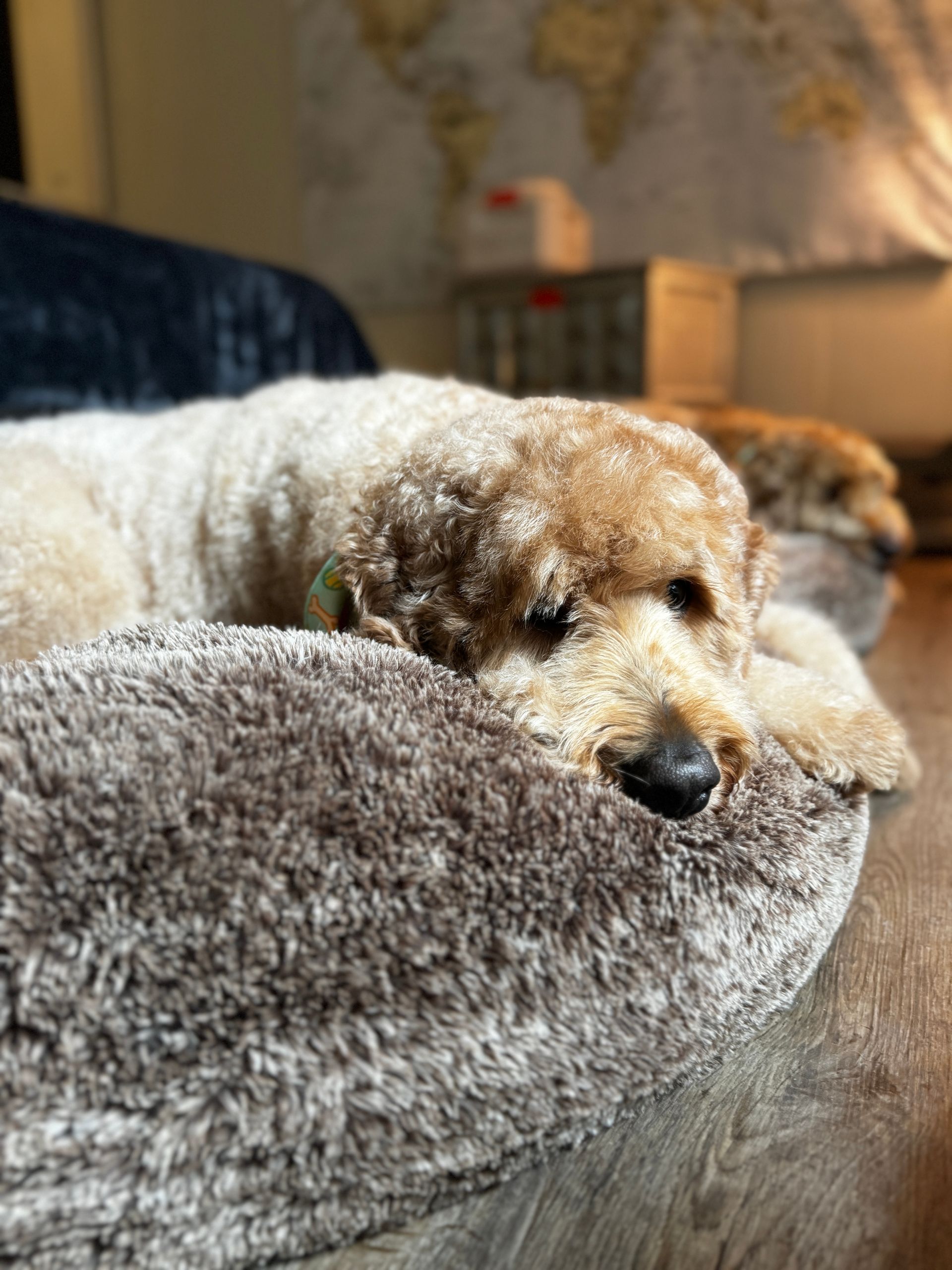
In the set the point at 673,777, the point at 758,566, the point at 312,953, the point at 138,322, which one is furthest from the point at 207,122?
the point at 312,953

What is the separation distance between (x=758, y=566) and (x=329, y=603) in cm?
73

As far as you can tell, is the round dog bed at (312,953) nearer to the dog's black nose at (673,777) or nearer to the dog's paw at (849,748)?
the dog's black nose at (673,777)

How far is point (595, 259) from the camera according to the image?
6.41 meters

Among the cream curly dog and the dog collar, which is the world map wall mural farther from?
the dog collar

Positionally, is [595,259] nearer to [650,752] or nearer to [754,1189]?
[650,752]

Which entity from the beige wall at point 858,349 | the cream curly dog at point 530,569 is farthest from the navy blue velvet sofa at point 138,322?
the beige wall at point 858,349

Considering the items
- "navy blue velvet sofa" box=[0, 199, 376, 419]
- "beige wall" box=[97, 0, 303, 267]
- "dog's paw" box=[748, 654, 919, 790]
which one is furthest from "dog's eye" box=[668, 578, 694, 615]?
"beige wall" box=[97, 0, 303, 267]

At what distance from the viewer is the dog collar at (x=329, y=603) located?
1.62 metres

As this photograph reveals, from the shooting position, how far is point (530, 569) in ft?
4.47

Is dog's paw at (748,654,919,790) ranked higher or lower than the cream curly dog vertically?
lower

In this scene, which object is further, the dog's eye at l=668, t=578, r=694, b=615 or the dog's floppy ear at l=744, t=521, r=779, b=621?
the dog's floppy ear at l=744, t=521, r=779, b=621

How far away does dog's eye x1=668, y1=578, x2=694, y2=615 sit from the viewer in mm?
1451

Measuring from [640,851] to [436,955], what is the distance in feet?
0.98

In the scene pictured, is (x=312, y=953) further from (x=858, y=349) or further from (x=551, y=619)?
(x=858, y=349)
